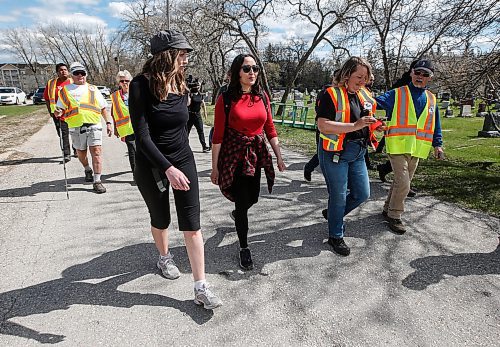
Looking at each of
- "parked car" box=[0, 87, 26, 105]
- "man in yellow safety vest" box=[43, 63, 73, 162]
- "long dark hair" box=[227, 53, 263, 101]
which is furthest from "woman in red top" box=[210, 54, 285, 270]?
"parked car" box=[0, 87, 26, 105]

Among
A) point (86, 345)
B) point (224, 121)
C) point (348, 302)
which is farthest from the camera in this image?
point (224, 121)

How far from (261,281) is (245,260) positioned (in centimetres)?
27

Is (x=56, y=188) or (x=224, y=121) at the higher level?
(x=224, y=121)

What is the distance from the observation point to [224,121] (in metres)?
2.95

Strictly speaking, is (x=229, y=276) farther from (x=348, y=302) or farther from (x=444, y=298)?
(x=444, y=298)

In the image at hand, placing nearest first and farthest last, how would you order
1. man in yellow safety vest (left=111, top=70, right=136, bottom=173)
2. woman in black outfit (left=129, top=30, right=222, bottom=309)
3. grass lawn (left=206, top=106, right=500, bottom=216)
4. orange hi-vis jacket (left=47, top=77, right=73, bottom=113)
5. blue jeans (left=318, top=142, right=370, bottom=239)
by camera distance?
woman in black outfit (left=129, top=30, right=222, bottom=309) → blue jeans (left=318, top=142, right=370, bottom=239) → grass lawn (left=206, top=106, right=500, bottom=216) → man in yellow safety vest (left=111, top=70, right=136, bottom=173) → orange hi-vis jacket (left=47, top=77, right=73, bottom=113)

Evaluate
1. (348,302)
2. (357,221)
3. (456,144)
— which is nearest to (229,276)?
(348,302)

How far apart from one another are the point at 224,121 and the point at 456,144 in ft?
32.7

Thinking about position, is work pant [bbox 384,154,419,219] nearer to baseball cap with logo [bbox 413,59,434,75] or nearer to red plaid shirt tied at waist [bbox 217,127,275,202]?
baseball cap with logo [bbox 413,59,434,75]

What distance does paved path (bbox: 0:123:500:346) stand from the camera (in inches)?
92.4

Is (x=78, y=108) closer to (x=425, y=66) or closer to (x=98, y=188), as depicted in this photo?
(x=98, y=188)

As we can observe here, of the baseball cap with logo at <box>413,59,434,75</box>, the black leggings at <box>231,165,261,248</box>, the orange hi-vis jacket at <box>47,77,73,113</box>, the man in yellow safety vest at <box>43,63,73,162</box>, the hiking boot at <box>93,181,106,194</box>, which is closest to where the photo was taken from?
the black leggings at <box>231,165,261,248</box>

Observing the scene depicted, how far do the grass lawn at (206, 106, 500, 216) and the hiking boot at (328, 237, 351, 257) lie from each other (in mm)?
2379

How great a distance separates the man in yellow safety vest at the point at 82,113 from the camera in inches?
213
